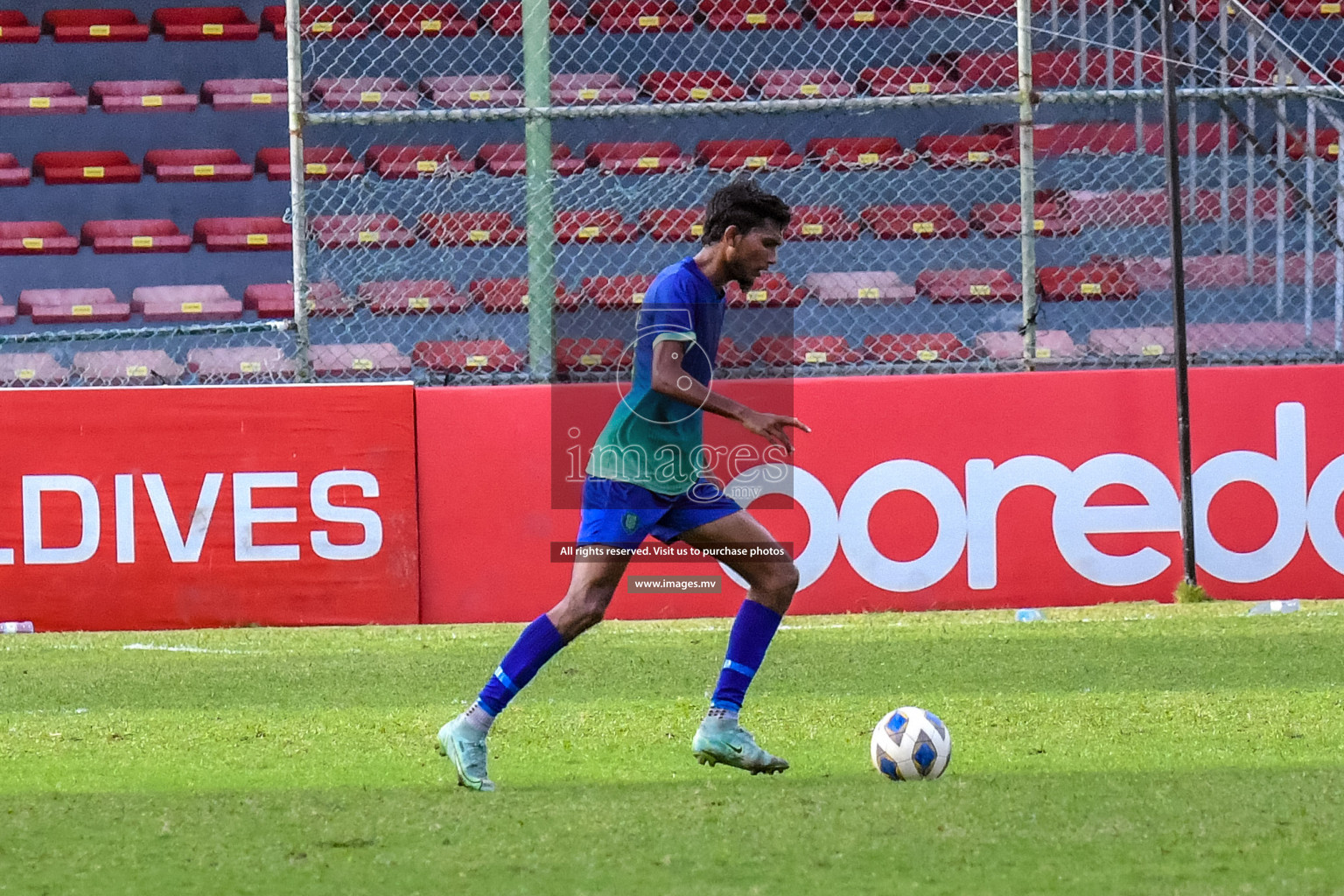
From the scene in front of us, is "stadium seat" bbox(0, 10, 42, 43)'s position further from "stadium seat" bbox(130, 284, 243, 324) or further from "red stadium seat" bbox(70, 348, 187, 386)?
"red stadium seat" bbox(70, 348, 187, 386)

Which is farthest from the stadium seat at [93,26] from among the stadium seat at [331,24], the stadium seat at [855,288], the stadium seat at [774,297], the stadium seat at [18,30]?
the stadium seat at [855,288]

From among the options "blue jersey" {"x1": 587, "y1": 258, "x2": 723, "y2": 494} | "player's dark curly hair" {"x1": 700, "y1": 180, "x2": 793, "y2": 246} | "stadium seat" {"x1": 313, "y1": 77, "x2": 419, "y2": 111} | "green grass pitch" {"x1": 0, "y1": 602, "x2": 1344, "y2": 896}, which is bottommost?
"green grass pitch" {"x1": 0, "y1": 602, "x2": 1344, "y2": 896}

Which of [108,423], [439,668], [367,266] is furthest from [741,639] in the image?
[367,266]

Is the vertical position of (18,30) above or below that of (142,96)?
above

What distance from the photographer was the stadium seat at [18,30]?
47.8 feet

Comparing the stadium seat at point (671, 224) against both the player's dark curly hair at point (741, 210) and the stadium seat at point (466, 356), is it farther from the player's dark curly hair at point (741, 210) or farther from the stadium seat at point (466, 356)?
the player's dark curly hair at point (741, 210)

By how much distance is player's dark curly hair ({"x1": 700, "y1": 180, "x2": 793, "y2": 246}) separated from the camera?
493 centimetres

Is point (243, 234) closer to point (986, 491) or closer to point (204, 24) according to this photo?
point (204, 24)

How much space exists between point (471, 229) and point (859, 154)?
272 centimetres

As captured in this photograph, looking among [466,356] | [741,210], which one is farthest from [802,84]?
[741,210]

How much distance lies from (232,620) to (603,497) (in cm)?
484

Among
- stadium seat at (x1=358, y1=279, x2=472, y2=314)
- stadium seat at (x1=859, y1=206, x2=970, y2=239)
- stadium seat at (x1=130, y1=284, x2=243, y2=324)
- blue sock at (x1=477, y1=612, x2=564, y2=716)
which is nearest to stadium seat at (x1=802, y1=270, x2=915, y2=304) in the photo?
stadium seat at (x1=859, y1=206, x2=970, y2=239)

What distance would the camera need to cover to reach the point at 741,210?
16.2ft

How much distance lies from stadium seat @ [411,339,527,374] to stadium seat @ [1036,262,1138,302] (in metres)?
3.43
